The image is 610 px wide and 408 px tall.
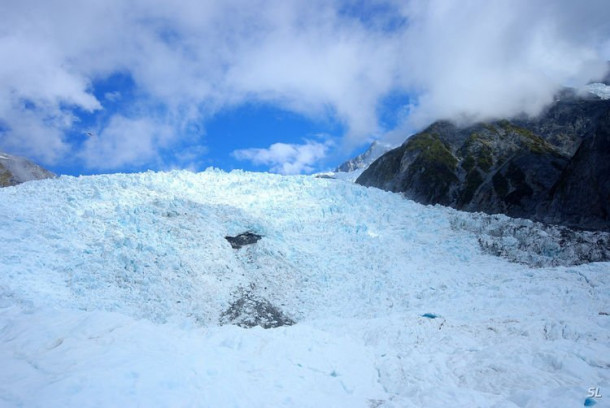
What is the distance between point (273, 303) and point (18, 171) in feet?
520

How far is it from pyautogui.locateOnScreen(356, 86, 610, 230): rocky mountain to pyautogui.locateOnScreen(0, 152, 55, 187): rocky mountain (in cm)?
12413

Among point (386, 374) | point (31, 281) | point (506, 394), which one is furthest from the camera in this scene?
point (31, 281)

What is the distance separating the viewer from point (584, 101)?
67.9 metres

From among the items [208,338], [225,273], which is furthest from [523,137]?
[208,338]

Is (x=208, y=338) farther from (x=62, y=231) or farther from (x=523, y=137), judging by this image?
(x=523, y=137)

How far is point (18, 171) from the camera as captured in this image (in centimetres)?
13538

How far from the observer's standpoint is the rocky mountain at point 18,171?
130m

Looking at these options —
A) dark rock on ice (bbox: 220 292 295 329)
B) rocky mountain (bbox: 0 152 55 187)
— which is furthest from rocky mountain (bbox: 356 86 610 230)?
rocky mountain (bbox: 0 152 55 187)

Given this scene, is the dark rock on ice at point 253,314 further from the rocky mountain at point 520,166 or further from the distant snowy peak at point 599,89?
the distant snowy peak at point 599,89

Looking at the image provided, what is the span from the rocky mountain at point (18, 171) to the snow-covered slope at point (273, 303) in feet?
448

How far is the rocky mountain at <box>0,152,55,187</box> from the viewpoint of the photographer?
427 ft

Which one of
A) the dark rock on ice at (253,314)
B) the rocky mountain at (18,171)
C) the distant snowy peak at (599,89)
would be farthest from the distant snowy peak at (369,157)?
the dark rock on ice at (253,314)

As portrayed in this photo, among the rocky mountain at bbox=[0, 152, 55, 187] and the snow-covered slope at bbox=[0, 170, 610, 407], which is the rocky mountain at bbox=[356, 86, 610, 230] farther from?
the rocky mountain at bbox=[0, 152, 55, 187]

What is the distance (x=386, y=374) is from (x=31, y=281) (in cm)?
1298
